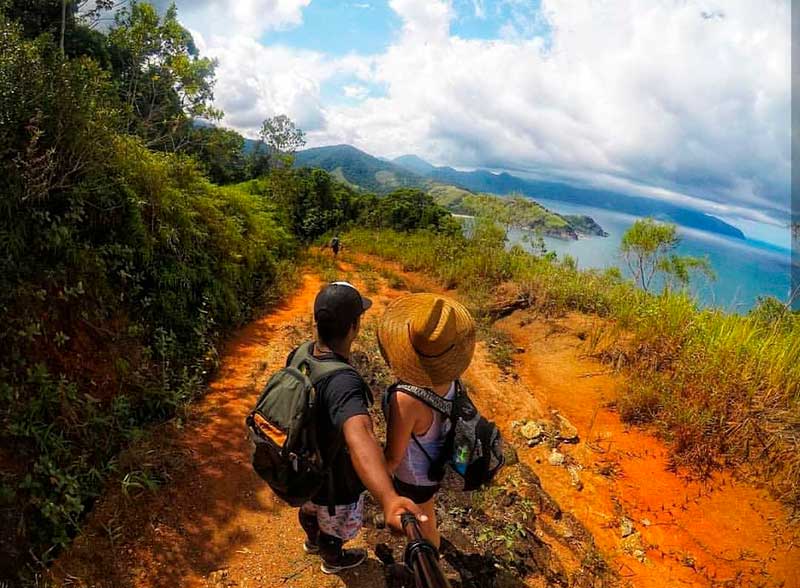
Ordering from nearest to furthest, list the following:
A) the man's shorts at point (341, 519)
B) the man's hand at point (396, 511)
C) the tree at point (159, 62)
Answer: the man's hand at point (396, 511) → the man's shorts at point (341, 519) → the tree at point (159, 62)

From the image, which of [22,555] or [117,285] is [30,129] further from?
[22,555]

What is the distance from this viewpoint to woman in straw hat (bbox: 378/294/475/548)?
1670 mm

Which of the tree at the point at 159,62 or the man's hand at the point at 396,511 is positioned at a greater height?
the tree at the point at 159,62

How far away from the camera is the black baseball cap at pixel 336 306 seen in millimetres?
1799

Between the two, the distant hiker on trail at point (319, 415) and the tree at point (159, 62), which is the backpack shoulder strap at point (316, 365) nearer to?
the distant hiker on trail at point (319, 415)

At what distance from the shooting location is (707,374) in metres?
4.76

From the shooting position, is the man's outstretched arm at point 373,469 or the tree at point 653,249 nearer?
the man's outstretched arm at point 373,469

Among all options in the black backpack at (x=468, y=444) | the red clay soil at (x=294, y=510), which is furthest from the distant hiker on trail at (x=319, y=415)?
the red clay soil at (x=294, y=510)

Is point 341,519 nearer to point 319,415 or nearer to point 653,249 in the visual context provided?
point 319,415

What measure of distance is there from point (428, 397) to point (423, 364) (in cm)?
15

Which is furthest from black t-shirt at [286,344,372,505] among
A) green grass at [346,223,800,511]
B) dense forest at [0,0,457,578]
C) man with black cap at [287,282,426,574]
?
green grass at [346,223,800,511]

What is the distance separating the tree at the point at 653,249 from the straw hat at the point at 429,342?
9810 mm

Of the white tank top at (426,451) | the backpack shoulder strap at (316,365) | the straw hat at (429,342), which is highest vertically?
the straw hat at (429,342)

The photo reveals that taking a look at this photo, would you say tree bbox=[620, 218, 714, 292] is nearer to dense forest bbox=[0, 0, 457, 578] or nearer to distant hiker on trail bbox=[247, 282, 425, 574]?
dense forest bbox=[0, 0, 457, 578]
